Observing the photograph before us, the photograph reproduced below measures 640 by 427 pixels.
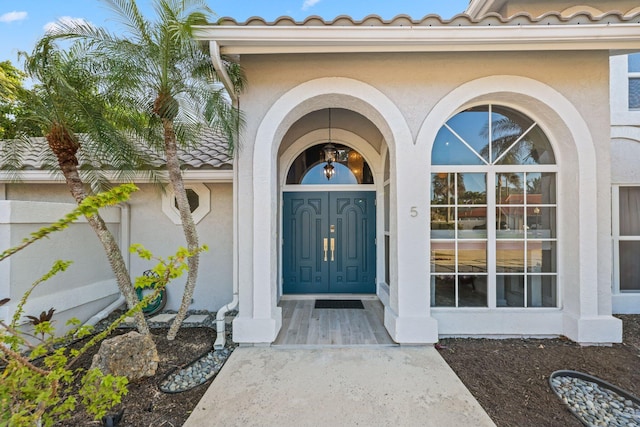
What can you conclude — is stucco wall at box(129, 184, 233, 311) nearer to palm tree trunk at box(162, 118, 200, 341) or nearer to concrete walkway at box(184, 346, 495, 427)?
palm tree trunk at box(162, 118, 200, 341)

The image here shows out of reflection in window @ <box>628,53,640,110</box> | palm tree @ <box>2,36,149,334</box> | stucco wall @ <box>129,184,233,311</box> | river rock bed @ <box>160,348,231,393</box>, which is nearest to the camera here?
river rock bed @ <box>160,348,231,393</box>

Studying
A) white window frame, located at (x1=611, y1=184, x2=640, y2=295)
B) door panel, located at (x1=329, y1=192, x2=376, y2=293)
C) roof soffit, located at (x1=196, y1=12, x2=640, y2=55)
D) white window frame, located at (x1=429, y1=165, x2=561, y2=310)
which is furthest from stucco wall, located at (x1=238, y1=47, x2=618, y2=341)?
door panel, located at (x1=329, y1=192, x2=376, y2=293)

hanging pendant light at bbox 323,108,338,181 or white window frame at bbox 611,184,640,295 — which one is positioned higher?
hanging pendant light at bbox 323,108,338,181

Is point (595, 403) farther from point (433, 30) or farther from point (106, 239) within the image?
point (106, 239)

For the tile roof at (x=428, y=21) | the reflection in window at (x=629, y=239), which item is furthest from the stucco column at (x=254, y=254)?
the reflection in window at (x=629, y=239)

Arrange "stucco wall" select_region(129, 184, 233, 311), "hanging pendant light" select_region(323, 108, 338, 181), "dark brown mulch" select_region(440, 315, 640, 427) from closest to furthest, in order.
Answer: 1. "dark brown mulch" select_region(440, 315, 640, 427)
2. "stucco wall" select_region(129, 184, 233, 311)
3. "hanging pendant light" select_region(323, 108, 338, 181)

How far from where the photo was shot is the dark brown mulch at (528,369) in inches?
117

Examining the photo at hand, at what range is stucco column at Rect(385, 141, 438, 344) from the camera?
4246 millimetres

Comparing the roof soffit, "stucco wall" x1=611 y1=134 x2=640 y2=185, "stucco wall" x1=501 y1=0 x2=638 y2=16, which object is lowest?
"stucco wall" x1=611 y1=134 x2=640 y2=185

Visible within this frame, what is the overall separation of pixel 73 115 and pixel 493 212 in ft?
21.6

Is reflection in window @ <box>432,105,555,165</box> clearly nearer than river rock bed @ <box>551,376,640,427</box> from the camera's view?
No

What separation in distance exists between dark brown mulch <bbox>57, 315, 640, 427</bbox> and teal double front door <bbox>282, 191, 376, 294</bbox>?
2.48 m

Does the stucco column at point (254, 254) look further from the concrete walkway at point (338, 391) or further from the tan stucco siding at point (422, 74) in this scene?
the tan stucco siding at point (422, 74)

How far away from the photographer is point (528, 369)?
3.71m
